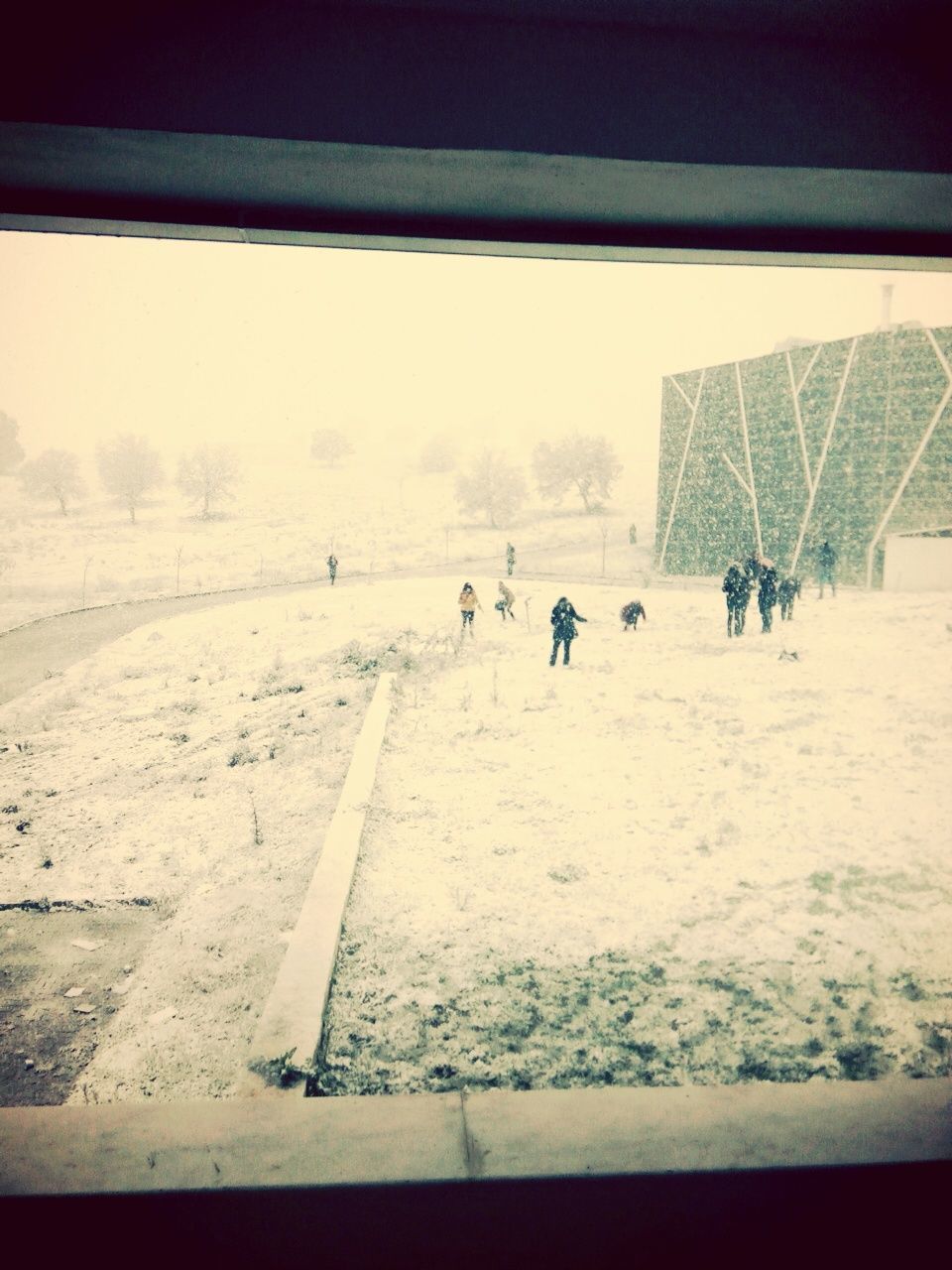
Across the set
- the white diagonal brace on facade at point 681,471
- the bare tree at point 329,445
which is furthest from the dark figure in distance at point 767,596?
the bare tree at point 329,445

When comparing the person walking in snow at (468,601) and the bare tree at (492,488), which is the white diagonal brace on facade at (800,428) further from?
the person walking in snow at (468,601)

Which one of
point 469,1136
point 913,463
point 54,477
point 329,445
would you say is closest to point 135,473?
point 54,477

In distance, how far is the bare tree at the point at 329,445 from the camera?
197 centimetres

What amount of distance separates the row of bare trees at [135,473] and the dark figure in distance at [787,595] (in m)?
1.98

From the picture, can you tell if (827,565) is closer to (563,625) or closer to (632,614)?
(632,614)

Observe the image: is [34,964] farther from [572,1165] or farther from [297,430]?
[297,430]

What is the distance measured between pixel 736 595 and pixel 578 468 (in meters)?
0.78

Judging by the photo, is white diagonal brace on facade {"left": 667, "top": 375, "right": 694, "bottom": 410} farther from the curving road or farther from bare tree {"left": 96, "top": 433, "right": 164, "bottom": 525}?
bare tree {"left": 96, "top": 433, "right": 164, "bottom": 525}

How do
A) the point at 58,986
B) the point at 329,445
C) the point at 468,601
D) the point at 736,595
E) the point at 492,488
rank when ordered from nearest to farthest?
the point at 58,986 < the point at 329,445 < the point at 492,488 < the point at 468,601 < the point at 736,595

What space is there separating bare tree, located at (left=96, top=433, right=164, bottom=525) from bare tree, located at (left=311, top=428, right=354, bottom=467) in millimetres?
481

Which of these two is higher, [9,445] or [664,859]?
[9,445]

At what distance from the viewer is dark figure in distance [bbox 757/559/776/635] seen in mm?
2336

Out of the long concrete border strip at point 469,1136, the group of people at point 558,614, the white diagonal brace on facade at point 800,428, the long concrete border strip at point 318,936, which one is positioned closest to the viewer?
the long concrete border strip at point 469,1136

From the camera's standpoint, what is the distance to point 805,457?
243cm
